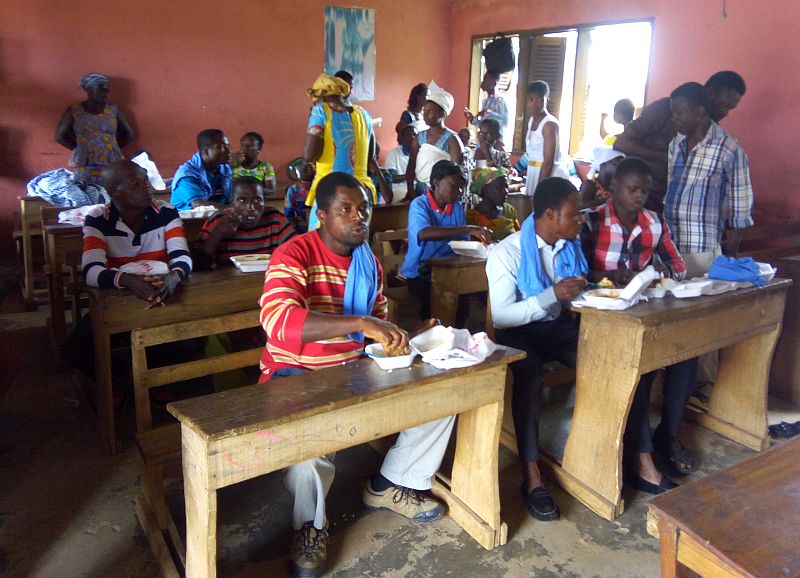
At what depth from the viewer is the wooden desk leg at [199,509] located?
5.27ft

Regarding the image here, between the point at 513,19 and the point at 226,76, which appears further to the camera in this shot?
the point at 513,19

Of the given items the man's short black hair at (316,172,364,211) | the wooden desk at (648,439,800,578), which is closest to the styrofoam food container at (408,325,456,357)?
the man's short black hair at (316,172,364,211)

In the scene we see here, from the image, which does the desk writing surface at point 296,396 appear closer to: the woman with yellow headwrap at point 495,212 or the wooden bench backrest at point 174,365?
the wooden bench backrest at point 174,365

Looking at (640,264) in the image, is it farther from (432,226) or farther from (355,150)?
(355,150)

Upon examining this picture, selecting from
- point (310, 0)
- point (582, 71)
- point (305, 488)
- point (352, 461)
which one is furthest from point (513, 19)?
point (305, 488)

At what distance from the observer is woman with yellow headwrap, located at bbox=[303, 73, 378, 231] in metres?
3.82

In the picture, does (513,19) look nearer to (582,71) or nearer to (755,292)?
(582,71)

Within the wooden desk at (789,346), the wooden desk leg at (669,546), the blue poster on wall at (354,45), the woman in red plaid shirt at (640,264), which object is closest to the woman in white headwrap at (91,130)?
the blue poster on wall at (354,45)

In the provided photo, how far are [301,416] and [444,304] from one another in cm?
201

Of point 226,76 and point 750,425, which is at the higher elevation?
point 226,76

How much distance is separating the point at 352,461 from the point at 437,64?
7017 millimetres

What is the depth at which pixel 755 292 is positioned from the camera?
269 cm

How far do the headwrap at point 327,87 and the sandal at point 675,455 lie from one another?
103 inches

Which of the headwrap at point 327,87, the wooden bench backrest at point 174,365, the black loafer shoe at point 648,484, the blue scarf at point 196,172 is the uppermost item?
the headwrap at point 327,87
